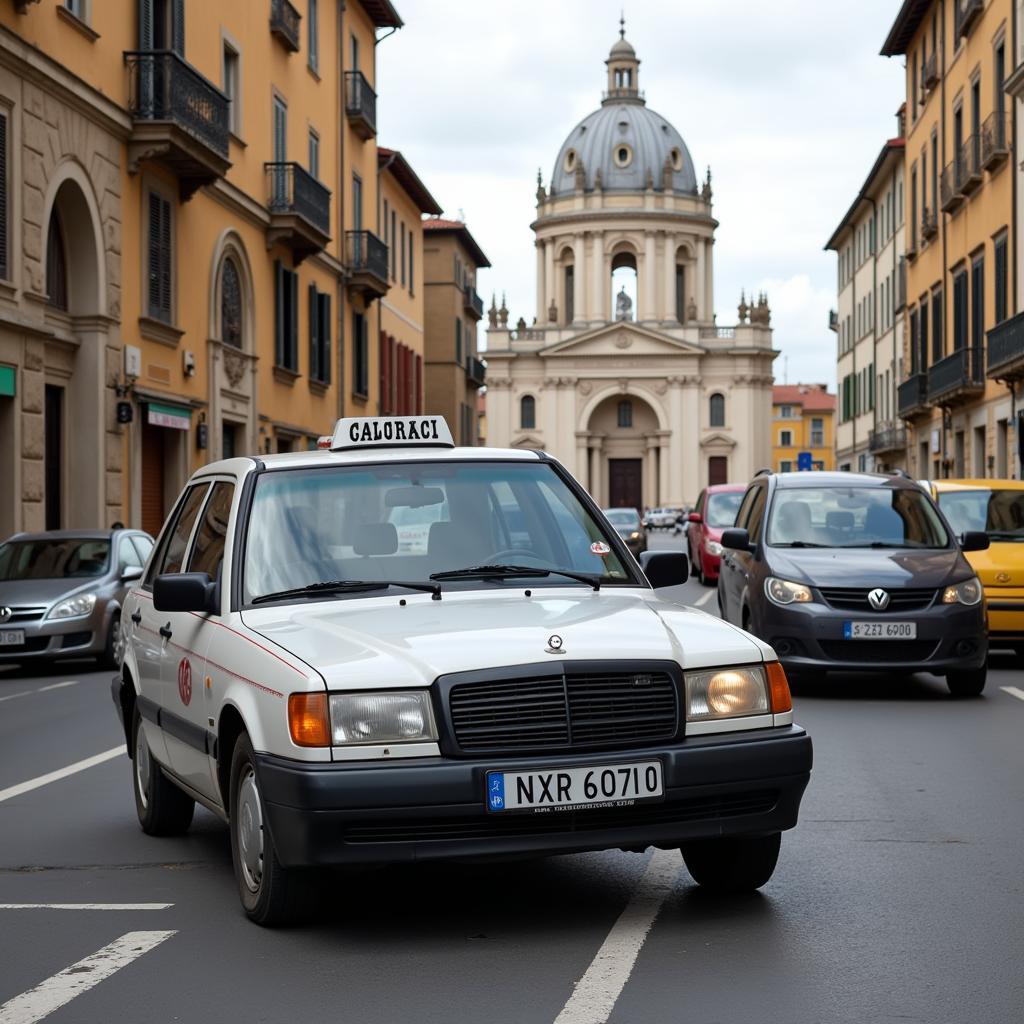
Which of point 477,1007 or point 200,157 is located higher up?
point 200,157

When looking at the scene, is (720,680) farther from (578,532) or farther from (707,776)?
(578,532)

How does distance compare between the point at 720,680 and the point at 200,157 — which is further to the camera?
the point at 200,157

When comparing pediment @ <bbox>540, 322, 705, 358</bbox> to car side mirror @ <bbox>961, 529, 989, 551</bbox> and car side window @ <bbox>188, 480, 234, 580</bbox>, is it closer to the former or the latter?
car side mirror @ <bbox>961, 529, 989, 551</bbox>

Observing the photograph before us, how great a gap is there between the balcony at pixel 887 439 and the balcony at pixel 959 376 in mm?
12394

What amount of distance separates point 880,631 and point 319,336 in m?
28.1

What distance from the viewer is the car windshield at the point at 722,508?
31.9m

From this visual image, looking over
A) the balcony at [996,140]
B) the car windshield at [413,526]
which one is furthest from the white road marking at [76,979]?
the balcony at [996,140]

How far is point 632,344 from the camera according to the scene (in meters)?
111

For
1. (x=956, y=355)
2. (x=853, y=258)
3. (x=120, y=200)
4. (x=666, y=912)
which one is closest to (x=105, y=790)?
(x=666, y=912)

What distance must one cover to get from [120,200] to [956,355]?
21.7 m

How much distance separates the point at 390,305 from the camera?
1964 inches

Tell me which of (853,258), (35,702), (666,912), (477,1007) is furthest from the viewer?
(853,258)

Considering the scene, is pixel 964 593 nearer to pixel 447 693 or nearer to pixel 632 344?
pixel 447 693

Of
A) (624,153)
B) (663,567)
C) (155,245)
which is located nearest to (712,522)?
(155,245)
